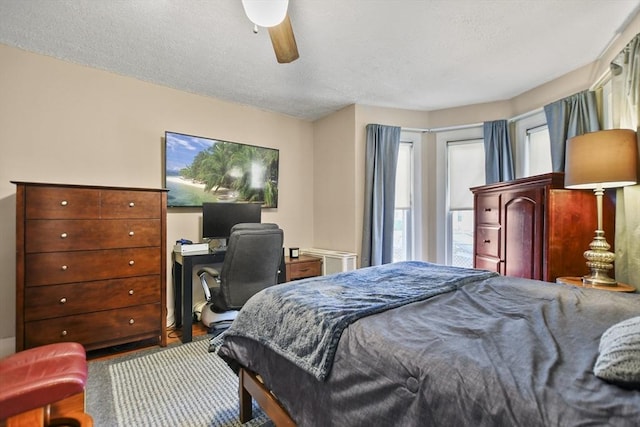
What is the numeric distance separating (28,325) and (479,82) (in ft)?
14.5

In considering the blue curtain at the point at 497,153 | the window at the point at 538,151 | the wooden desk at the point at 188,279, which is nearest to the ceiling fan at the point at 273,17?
the wooden desk at the point at 188,279

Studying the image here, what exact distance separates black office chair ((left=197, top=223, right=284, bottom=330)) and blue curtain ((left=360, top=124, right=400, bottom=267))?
139 cm

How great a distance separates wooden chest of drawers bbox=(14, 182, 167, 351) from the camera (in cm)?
207

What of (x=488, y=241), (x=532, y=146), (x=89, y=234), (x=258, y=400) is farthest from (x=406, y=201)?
(x=89, y=234)

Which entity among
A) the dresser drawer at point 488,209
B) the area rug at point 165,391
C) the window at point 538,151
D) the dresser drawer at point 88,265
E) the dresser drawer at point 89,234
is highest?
the window at point 538,151

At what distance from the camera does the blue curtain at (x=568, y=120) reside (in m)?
2.59

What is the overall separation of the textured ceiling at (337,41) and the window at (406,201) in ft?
2.76

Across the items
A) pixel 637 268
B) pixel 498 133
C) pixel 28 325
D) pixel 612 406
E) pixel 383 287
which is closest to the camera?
pixel 612 406

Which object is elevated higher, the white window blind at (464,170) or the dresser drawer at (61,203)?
the white window blind at (464,170)

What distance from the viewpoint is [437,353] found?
87 centimetres

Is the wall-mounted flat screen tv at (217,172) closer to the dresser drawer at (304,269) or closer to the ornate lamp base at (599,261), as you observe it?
the dresser drawer at (304,269)

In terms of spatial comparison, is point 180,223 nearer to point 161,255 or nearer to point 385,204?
point 161,255

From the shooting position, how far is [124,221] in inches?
95.1

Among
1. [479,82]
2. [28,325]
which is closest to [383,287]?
[28,325]
